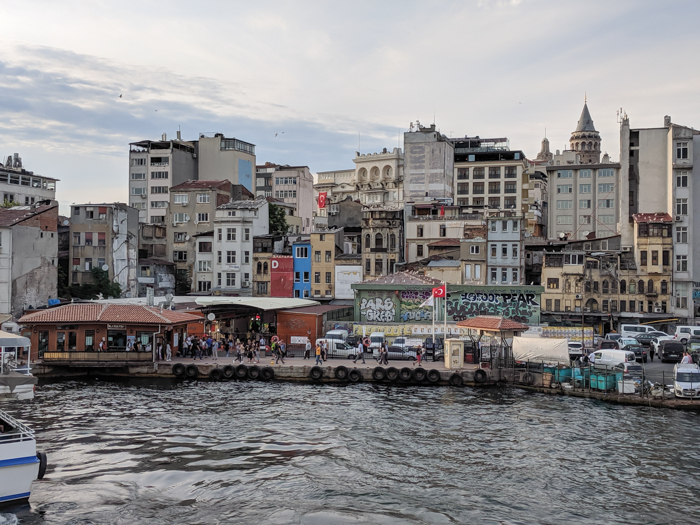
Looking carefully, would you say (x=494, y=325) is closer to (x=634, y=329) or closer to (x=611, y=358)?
(x=611, y=358)

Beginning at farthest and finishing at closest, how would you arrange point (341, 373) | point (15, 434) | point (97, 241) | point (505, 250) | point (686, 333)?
point (97, 241) < point (505, 250) < point (686, 333) < point (341, 373) < point (15, 434)

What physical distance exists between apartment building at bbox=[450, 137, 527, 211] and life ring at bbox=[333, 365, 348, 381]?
6958 centimetres

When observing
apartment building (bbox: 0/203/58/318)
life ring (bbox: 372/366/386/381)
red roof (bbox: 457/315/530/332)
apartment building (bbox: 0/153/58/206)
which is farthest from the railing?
apartment building (bbox: 0/153/58/206)

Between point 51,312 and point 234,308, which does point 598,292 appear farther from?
point 51,312

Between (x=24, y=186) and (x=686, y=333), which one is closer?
(x=686, y=333)

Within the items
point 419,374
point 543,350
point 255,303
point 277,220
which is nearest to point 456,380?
point 419,374

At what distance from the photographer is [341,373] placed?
4591 centimetres

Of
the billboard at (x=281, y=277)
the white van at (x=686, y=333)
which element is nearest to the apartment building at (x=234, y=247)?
the billboard at (x=281, y=277)

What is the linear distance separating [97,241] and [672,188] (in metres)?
62.9

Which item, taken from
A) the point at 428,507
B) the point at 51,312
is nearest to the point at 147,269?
the point at 51,312

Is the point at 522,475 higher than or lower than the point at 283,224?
lower

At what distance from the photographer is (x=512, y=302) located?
6369 cm

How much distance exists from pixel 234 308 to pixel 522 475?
3951 centimetres

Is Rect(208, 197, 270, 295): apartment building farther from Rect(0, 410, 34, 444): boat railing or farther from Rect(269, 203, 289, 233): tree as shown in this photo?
Rect(0, 410, 34, 444): boat railing
